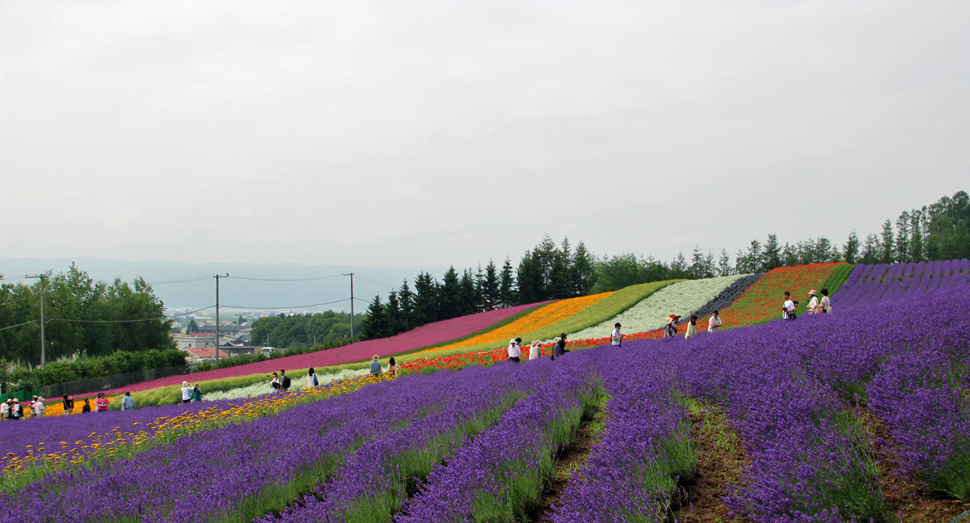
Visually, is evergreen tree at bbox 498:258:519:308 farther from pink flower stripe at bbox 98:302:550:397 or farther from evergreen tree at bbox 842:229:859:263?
evergreen tree at bbox 842:229:859:263

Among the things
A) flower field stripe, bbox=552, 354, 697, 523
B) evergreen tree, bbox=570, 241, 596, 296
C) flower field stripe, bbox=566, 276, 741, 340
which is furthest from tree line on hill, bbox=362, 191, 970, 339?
flower field stripe, bbox=552, 354, 697, 523

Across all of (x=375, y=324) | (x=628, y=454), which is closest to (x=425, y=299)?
(x=375, y=324)

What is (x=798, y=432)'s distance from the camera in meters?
3.05

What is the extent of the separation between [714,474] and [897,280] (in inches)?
1369

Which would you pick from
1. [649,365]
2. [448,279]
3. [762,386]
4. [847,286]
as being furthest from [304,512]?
[448,279]

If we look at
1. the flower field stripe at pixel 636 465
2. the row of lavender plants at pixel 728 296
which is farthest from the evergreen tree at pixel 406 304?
the flower field stripe at pixel 636 465

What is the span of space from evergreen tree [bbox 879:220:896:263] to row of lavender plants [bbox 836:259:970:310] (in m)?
51.2

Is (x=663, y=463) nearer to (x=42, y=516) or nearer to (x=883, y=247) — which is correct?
(x=42, y=516)

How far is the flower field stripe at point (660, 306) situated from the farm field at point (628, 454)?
2220 centimetres

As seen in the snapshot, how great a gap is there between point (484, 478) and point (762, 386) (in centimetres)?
223

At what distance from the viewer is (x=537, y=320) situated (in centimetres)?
4066

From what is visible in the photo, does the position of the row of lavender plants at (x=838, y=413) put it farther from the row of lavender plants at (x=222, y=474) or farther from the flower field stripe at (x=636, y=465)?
the row of lavender plants at (x=222, y=474)

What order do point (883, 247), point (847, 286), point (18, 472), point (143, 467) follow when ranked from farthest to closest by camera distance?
point (883, 247)
point (847, 286)
point (18, 472)
point (143, 467)

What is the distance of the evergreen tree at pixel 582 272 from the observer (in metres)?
70.1
